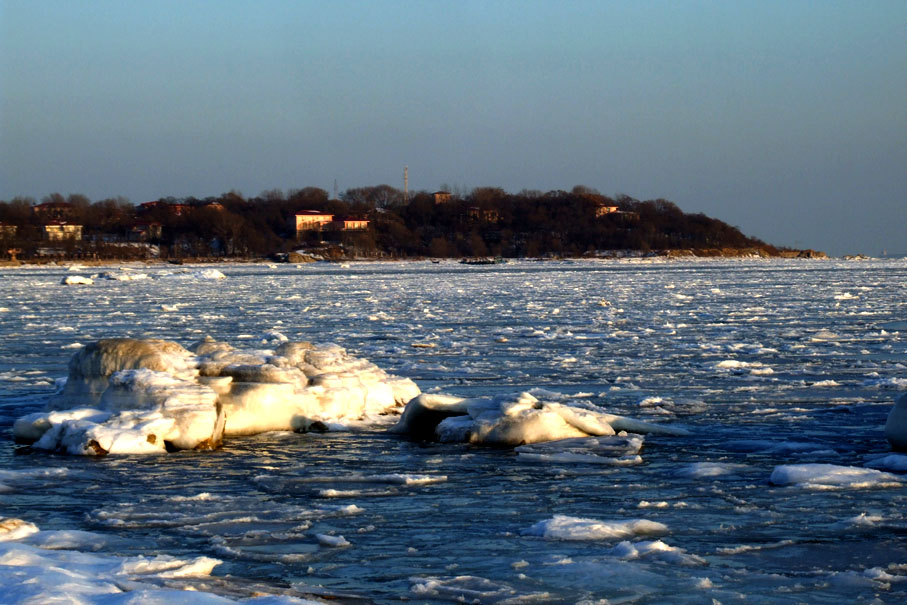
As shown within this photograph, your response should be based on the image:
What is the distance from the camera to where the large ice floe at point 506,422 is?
927 cm

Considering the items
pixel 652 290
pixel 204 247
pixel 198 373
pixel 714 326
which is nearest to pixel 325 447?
pixel 198 373

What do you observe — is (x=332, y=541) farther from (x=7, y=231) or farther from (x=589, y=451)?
(x=7, y=231)

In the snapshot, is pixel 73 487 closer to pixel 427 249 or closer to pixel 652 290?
pixel 652 290

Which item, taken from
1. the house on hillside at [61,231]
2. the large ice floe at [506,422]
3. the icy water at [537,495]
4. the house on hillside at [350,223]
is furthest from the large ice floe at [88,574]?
the house on hillside at [350,223]

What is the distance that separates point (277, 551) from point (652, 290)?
33605mm

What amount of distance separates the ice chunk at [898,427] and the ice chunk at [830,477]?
1029 mm

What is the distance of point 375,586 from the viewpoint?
5289mm

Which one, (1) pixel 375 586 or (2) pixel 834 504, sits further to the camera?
(2) pixel 834 504

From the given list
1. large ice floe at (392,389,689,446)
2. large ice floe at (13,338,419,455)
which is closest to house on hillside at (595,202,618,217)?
large ice floe at (13,338,419,455)

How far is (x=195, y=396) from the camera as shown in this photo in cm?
946

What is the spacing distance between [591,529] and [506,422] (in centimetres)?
312

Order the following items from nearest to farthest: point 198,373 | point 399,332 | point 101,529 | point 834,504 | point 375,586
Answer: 1. point 375,586
2. point 101,529
3. point 834,504
4. point 198,373
5. point 399,332

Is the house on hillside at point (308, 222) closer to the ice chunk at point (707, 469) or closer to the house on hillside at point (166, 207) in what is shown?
the house on hillside at point (166, 207)

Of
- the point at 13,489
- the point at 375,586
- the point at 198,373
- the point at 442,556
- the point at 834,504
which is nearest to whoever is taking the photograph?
the point at 375,586
